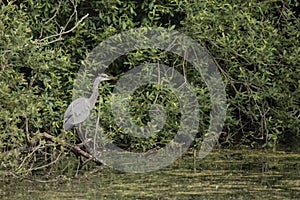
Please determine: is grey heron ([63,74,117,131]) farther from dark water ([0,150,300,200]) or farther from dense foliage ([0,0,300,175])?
dark water ([0,150,300,200])

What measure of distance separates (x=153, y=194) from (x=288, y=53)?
133 inches

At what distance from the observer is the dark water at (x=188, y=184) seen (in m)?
6.17

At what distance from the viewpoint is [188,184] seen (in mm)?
6629

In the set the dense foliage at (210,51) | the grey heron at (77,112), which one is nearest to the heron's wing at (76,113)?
the grey heron at (77,112)

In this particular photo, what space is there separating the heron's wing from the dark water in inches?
22.2

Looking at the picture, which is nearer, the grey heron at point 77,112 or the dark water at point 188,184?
the dark water at point 188,184

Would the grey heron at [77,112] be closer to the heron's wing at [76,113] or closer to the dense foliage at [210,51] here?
the heron's wing at [76,113]

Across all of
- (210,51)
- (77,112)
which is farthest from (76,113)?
(210,51)

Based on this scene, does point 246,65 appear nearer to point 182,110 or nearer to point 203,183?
point 182,110

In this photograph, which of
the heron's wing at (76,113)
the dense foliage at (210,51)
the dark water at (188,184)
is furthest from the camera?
the dense foliage at (210,51)

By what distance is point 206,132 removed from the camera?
866cm

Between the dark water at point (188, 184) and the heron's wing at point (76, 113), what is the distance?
1.85ft

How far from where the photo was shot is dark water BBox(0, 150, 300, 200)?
6168mm

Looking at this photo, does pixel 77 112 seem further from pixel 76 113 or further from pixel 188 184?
pixel 188 184
